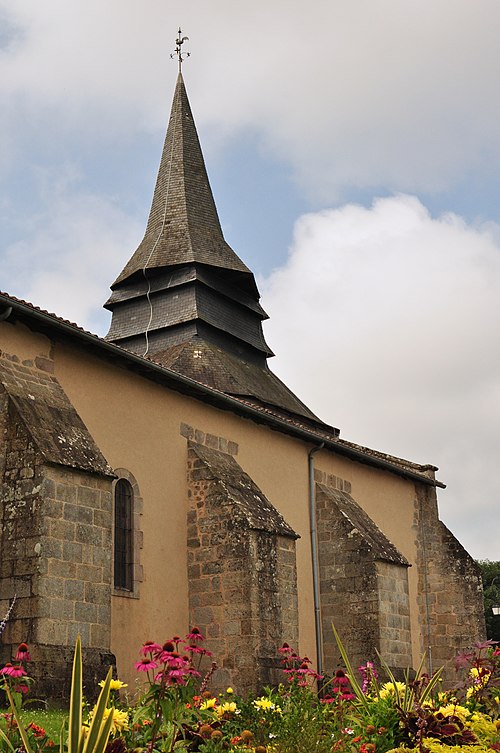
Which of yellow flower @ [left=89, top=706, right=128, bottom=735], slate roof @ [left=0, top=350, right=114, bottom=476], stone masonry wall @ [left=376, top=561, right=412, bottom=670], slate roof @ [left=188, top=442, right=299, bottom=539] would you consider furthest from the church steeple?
yellow flower @ [left=89, top=706, right=128, bottom=735]

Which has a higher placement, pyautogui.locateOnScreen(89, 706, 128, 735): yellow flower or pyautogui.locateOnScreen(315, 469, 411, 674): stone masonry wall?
pyautogui.locateOnScreen(315, 469, 411, 674): stone masonry wall

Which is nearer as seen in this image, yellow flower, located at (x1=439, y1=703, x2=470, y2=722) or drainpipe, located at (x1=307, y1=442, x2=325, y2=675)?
yellow flower, located at (x1=439, y1=703, x2=470, y2=722)

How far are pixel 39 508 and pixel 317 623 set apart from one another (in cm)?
829

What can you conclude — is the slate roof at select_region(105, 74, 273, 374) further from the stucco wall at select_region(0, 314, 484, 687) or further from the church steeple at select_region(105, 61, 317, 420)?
the stucco wall at select_region(0, 314, 484, 687)

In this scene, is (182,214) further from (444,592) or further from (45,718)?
(45,718)

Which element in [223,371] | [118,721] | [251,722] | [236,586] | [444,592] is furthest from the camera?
[223,371]

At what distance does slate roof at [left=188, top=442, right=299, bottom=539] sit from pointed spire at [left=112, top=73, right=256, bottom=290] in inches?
406

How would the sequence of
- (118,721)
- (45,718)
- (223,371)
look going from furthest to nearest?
(223,371) → (45,718) → (118,721)

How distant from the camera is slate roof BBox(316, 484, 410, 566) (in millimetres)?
17016

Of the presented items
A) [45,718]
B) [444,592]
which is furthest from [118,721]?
[444,592]

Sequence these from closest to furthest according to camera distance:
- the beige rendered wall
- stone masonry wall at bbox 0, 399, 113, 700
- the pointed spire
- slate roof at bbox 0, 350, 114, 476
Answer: stone masonry wall at bbox 0, 399, 113, 700 < slate roof at bbox 0, 350, 114, 476 < the beige rendered wall < the pointed spire

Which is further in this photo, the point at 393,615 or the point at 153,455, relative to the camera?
the point at 393,615

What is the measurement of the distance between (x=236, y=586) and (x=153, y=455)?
231 centimetres

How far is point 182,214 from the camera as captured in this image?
1033 inches
